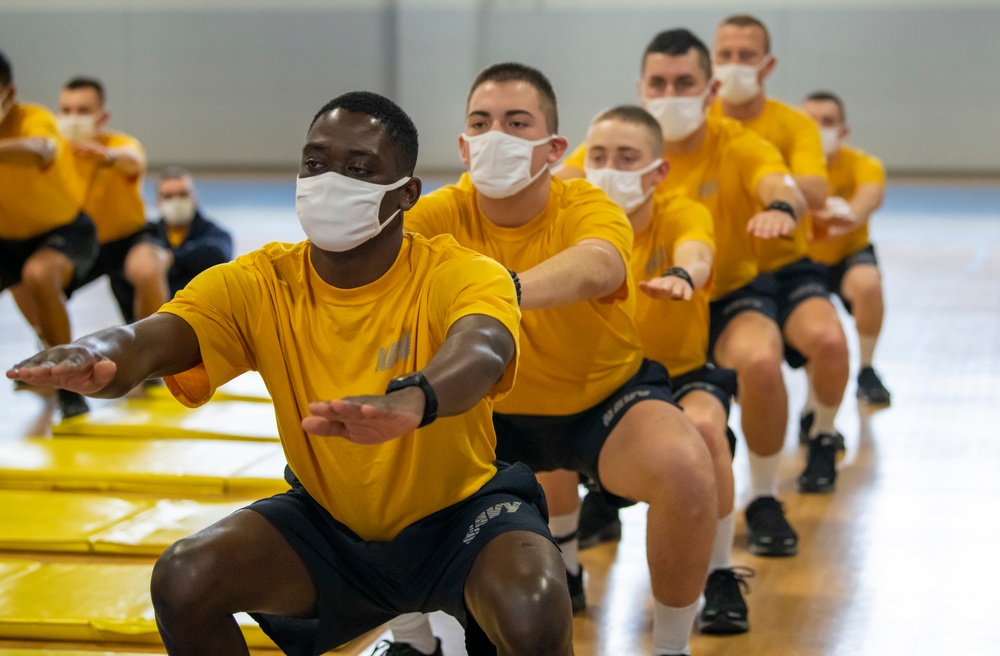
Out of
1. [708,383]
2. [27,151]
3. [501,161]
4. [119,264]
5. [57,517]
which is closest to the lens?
[501,161]

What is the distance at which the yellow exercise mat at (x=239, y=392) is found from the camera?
18.8ft

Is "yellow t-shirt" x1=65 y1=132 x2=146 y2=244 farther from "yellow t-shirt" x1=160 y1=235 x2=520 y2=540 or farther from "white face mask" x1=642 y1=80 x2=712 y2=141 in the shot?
"yellow t-shirt" x1=160 y1=235 x2=520 y2=540

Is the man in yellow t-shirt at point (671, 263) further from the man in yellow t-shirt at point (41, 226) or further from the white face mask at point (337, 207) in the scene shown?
the man in yellow t-shirt at point (41, 226)

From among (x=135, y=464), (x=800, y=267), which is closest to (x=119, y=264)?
(x=135, y=464)

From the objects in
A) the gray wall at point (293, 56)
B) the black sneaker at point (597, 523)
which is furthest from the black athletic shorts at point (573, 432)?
the gray wall at point (293, 56)

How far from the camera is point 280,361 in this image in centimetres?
251

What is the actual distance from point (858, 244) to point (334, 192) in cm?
453

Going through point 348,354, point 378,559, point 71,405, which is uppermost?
point 348,354

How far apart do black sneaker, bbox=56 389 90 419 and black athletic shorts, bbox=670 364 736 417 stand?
122 inches

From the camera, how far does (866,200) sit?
6297 mm

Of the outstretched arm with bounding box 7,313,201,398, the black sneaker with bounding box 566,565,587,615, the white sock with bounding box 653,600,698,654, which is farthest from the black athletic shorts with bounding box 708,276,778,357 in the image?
the outstretched arm with bounding box 7,313,201,398

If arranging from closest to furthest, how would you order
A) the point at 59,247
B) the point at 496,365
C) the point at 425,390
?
the point at 425,390 < the point at 496,365 < the point at 59,247

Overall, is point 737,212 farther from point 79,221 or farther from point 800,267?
point 79,221

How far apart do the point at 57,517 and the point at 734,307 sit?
8.03ft
